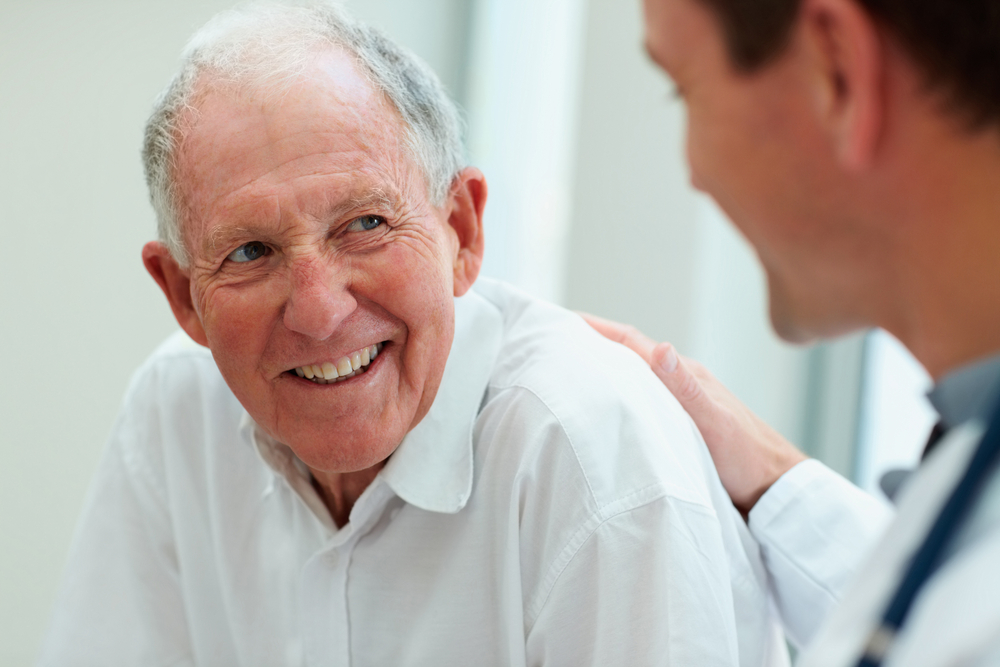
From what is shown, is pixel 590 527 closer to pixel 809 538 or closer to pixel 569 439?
pixel 569 439

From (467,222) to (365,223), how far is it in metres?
0.19

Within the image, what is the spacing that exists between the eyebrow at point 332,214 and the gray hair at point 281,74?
8cm

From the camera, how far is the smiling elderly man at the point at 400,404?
1096mm

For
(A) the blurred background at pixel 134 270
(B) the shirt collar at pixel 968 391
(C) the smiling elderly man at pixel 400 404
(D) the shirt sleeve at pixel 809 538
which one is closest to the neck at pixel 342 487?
(C) the smiling elderly man at pixel 400 404

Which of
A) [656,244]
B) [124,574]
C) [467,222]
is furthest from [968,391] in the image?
[656,244]

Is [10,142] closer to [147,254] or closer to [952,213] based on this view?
[147,254]

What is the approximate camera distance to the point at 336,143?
1109mm

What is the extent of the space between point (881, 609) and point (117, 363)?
2022 millimetres

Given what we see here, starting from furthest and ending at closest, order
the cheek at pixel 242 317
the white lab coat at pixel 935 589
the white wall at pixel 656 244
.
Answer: the white wall at pixel 656 244 < the cheek at pixel 242 317 < the white lab coat at pixel 935 589

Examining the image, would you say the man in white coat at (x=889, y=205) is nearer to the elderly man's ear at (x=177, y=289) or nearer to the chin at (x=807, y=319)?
the chin at (x=807, y=319)

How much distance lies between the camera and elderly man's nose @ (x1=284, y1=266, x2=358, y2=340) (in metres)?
1.11

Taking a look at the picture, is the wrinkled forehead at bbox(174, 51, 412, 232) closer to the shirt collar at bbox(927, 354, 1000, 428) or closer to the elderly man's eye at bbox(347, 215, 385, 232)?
the elderly man's eye at bbox(347, 215, 385, 232)

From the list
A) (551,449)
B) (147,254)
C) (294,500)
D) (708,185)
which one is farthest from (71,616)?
(708,185)

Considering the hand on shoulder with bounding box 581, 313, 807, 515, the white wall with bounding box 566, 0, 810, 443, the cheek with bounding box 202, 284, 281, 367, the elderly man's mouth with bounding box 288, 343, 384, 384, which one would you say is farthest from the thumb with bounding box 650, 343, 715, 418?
the white wall with bounding box 566, 0, 810, 443
